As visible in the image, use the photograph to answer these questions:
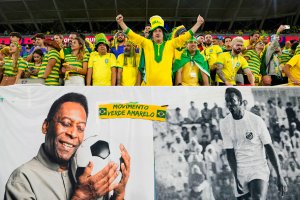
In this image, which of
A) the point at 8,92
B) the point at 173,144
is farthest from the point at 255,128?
the point at 8,92

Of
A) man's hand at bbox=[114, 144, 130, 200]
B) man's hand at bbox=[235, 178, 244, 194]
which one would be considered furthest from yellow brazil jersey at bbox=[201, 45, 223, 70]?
man's hand at bbox=[114, 144, 130, 200]

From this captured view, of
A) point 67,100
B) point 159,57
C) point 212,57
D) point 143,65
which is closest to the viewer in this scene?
point 67,100

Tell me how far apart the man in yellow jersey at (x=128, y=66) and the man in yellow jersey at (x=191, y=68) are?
2.09 ft

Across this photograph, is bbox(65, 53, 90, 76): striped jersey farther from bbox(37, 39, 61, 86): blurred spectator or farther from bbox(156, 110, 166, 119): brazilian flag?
bbox(156, 110, 166, 119): brazilian flag

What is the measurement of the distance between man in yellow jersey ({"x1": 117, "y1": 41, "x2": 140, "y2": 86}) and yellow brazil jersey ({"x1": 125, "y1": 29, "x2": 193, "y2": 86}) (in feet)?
1.21

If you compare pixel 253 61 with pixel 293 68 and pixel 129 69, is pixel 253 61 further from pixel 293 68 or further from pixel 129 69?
pixel 129 69

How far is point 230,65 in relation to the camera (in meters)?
5.92

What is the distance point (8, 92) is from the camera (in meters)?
4.34

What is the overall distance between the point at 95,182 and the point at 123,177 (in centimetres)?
29

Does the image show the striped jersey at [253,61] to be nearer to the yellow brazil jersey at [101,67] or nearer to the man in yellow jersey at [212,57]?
the man in yellow jersey at [212,57]

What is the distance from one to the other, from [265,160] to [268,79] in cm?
234

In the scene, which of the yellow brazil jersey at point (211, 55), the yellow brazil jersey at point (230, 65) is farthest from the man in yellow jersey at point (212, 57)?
the yellow brazil jersey at point (230, 65)

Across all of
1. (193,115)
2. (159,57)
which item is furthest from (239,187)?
(159,57)

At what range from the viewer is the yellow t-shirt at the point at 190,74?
18.3 ft
